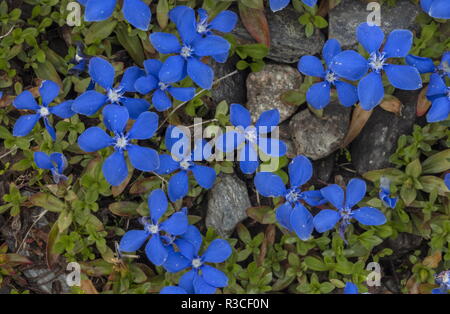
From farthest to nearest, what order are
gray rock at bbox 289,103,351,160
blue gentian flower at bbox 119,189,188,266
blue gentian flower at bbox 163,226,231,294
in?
gray rock at bbox 289,103,351,160
blue gentian flower at bbox 163,226,231,294
blue gentian flower at bbox 119,189,188,266

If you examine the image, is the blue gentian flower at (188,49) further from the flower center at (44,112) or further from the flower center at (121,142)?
the flower center at (44,112)

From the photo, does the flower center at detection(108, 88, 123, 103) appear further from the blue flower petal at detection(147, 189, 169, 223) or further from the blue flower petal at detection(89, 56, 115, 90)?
the blue flower petal at detection(147, 189, 169, 223)

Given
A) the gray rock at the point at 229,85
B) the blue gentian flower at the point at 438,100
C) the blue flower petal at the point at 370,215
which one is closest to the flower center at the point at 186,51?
the gray rock at the point at 229,85

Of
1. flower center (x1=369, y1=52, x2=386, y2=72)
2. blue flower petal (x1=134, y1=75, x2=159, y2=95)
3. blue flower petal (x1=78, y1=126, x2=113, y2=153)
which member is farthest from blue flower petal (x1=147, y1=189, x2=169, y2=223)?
flower center (x1=369, y1=52, x2=386, y2=72)

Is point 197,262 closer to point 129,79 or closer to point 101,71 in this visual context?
point 129,79

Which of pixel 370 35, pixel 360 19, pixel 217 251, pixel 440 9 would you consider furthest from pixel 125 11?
pixel 440 9

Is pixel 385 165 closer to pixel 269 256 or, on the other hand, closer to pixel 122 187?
pixel 269 256

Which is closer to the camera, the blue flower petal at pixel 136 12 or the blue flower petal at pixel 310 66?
the blue flower petal at pixel 136 12
